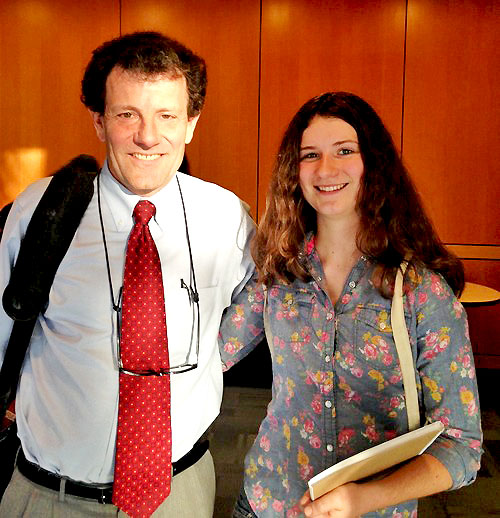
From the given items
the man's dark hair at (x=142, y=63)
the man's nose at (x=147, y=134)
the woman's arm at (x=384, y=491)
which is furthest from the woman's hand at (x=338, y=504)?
the man's dark hair at (x=142, y=63)

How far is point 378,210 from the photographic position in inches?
59.4

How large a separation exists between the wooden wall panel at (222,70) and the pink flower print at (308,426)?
4.01 metres

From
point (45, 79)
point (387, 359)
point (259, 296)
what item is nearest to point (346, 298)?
point (387, 359)

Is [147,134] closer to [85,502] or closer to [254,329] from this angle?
[254,329]

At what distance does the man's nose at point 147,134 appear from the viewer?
1.48 metres

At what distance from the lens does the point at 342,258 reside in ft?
5.18

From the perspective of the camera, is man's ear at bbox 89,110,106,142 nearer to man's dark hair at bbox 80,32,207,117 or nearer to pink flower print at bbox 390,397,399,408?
man's dark hair at bbox 80,32,207,117

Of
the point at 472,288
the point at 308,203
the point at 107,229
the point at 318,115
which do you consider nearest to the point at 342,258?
the point at 308,203

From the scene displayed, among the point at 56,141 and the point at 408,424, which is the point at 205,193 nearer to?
the point at 408,424

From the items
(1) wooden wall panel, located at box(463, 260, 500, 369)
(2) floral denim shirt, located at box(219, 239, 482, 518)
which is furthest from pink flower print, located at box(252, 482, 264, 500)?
(1) wooden wall panel, located at box(463, 260, 500, 369)

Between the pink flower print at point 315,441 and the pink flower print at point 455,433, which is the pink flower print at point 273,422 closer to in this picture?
the pink flower print at point 315,441

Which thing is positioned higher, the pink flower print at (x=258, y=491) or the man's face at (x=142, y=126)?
the man's face at (x=142, y=126)

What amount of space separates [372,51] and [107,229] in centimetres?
420

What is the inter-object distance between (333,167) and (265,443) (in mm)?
701
